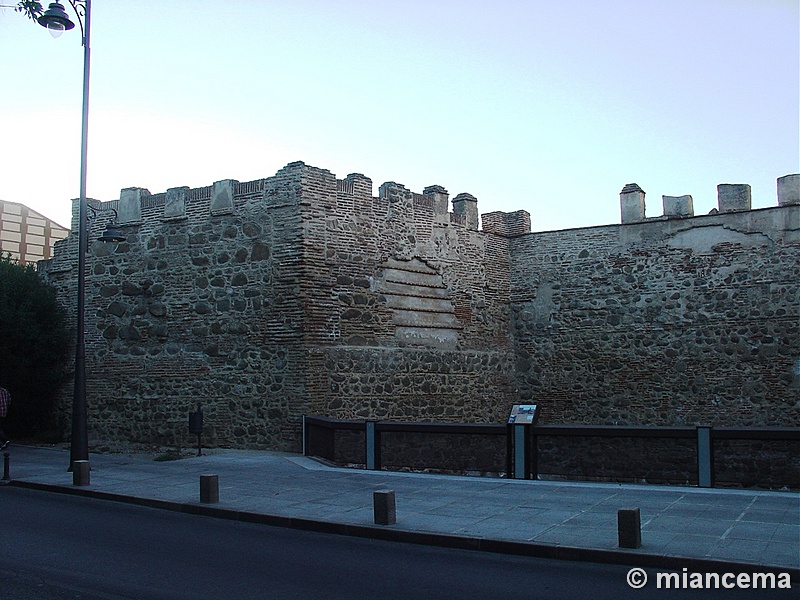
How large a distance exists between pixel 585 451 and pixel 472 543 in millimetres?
4503

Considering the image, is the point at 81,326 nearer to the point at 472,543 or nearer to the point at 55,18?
the point at 55,18

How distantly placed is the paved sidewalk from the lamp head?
7.12 m

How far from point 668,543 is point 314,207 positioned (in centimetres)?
1086

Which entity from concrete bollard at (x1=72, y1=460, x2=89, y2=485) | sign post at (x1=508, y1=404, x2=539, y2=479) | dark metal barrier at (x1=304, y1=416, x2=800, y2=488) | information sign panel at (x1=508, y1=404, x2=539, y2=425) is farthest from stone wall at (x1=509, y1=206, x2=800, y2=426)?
concrete bollard at (x1=72, y1=460, x2=89, y2=485)

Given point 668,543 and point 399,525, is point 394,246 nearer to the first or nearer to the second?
point 399,525

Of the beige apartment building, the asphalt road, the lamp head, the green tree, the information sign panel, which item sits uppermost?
the beige apartment building

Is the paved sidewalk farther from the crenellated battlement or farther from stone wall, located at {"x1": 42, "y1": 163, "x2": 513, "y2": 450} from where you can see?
the crenellated battlement

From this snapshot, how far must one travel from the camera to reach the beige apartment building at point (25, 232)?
45375 millimetres

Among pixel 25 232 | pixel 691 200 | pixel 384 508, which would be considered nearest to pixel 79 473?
pixel 384 508

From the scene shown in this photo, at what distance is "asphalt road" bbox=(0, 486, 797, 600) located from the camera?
6.17 metres

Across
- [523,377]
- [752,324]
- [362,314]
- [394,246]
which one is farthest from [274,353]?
[752,324]

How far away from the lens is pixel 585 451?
38.8ft

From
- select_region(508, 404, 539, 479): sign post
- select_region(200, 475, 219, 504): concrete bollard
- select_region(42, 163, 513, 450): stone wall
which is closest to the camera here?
select_region(200, 475, 219, 504): concrete bollard

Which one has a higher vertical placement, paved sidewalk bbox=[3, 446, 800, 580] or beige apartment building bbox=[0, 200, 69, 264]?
beige apartment building bbox=[0, 200, 69, 264]
